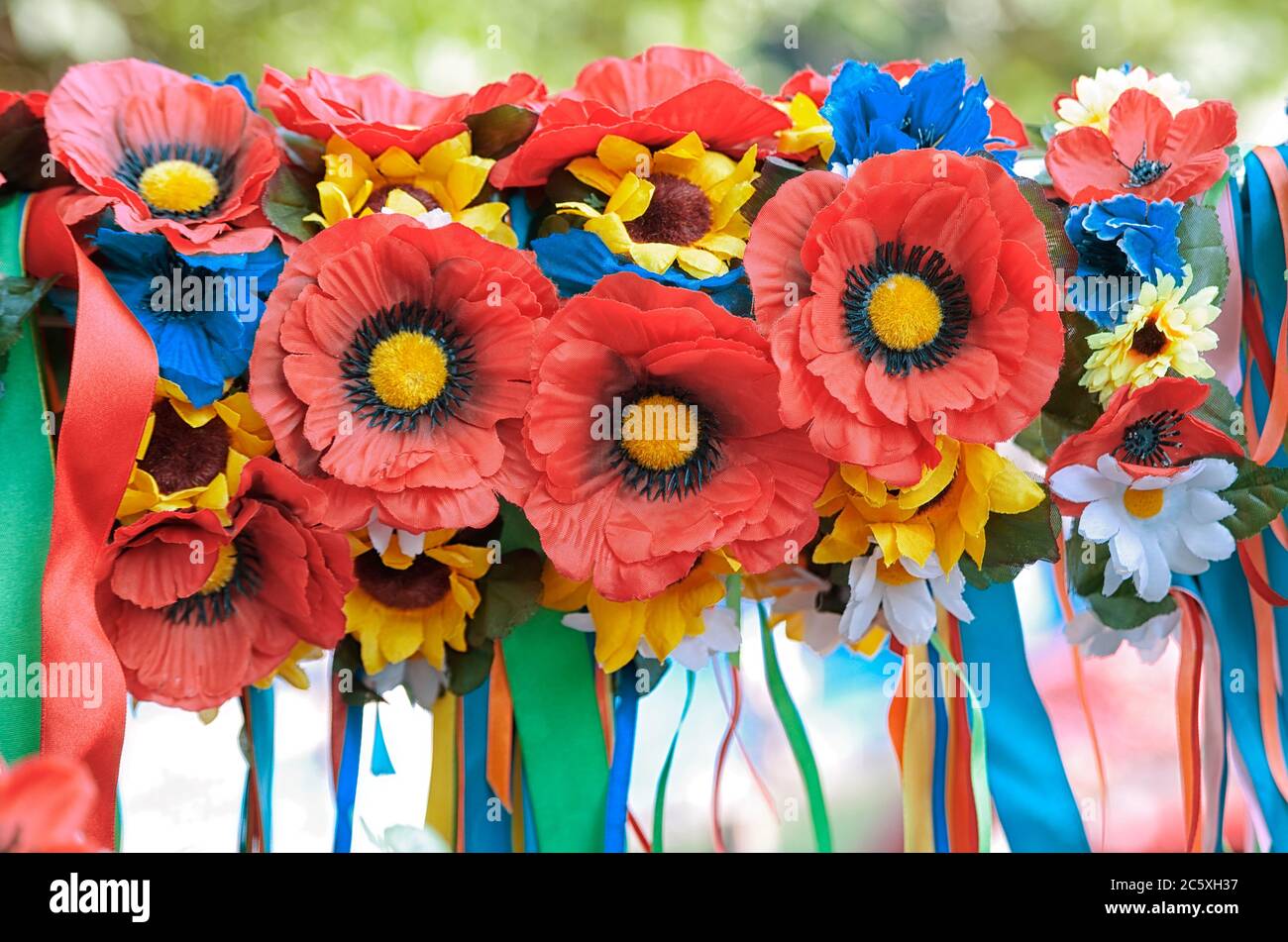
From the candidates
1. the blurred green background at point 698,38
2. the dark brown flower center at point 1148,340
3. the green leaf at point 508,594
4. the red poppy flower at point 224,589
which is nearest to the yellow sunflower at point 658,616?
the green leaf at point 508,594

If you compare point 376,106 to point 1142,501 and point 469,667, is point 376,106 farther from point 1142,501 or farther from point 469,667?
point 1142,501

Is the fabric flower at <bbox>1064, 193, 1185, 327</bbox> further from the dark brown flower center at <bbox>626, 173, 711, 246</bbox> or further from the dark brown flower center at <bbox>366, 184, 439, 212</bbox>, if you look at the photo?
the dark brown flower center at <bbox>366, 184, 439, 212</bbox>

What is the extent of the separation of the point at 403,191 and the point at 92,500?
21cm

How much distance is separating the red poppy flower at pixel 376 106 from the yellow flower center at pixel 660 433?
0.19 m

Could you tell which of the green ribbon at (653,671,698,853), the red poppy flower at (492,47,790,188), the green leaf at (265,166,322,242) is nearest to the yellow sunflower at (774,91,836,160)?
the red poppy flower at (492,47,790,188)

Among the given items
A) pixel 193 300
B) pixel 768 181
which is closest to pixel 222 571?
pixel 193 300

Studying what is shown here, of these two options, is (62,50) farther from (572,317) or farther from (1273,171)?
(1273,171)

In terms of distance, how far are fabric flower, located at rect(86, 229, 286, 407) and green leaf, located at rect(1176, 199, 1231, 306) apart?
47 cm

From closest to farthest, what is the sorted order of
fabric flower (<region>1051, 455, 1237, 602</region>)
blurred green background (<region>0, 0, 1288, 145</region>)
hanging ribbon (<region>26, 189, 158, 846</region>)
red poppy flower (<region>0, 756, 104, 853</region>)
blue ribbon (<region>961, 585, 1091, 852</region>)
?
red poppy flower (<region>0, 756, 104, 853</region>) → hanging ribbon (<region>26, 189, 158, 846</region>) → fabric flower (<region>1051, 455, 1237, 602</region>) → blue ribbon (<region>961, 585, 1091, 852</region>) → blurred green background (<region>0, 0, 1288, 145</region>)

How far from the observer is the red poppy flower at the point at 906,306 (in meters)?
0.49

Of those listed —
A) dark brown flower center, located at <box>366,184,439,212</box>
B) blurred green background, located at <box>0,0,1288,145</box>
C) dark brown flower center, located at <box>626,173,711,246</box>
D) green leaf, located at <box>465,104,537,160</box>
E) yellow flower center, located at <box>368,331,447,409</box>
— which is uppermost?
blurred green background, located at <box>0,0,1288,145</box>

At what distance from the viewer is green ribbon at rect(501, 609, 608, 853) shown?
2.06 feet

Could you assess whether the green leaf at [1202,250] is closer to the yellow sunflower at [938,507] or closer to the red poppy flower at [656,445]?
the yellow sunflower at [938,507]

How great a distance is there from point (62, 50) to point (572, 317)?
185 cm
